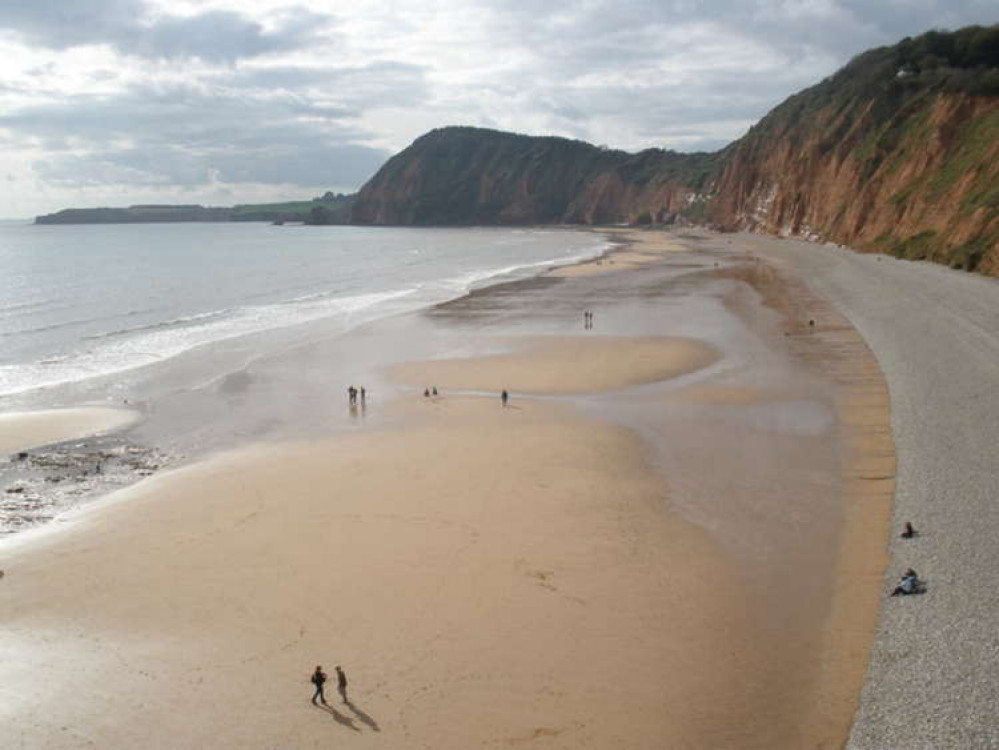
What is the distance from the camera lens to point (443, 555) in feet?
51.9

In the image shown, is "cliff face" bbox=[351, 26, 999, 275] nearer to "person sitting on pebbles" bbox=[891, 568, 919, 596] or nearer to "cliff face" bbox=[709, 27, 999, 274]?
"cliff face" bbox=[709, 27, 999, 274]

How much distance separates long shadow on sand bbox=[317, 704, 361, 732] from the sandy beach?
6 cm

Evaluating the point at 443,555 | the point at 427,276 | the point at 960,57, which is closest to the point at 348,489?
the point at 443,555

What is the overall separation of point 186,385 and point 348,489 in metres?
14.6

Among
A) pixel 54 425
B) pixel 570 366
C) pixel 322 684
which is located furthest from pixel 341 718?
pixel 570 366

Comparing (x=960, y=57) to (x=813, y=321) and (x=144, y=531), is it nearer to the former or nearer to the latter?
(x=813, y=321)

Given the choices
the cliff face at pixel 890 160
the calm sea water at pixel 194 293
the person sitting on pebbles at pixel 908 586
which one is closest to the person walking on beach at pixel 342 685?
the person sitting on pebbles at pixel 908 586

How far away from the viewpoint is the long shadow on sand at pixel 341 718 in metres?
10.9

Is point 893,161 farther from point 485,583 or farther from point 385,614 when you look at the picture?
point 385,614

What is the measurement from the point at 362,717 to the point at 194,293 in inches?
2327

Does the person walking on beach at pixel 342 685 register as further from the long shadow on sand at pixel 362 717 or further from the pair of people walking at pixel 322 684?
the long shadow on sand at pixel 362 717

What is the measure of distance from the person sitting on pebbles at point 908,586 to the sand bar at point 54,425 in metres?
22.4

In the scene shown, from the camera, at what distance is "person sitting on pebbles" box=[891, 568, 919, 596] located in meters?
13.2

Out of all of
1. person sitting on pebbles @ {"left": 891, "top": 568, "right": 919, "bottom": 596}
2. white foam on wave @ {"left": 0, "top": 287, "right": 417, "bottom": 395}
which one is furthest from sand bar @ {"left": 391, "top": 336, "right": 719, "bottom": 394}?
person sitting on pebbles @ {"left": 891, "top": 568, "right": 919, "bottom": 596}
